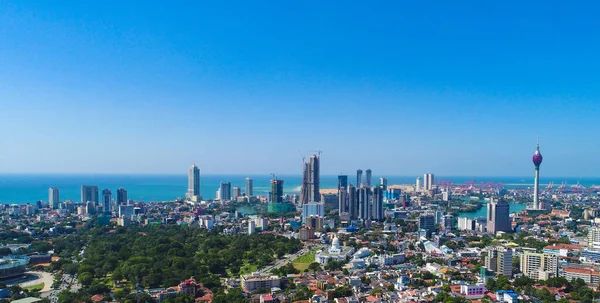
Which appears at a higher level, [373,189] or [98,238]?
[373,189]

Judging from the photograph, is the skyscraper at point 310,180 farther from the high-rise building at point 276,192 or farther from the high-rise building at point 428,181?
the high-rise building at point 428,181

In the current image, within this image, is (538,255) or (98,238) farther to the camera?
(98,238)

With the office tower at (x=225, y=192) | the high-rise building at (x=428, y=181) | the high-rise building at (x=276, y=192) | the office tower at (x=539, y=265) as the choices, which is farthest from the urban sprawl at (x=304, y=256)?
the high-rise building at (x=428, y=181)

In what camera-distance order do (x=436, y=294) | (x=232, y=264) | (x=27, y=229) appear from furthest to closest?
(x=27, y=229)
(x=232, y=264)
(x=436, y=294)

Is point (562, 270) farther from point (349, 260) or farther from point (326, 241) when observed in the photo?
point (326, 241)

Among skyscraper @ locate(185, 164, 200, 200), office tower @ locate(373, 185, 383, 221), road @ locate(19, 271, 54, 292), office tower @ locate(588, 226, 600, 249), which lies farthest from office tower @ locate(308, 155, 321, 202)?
road @ locate(19, 271, 54, 292)

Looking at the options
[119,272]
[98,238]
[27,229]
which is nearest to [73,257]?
[98,238]

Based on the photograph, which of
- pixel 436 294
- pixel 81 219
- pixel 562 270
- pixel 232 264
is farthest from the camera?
pixel 81 219
